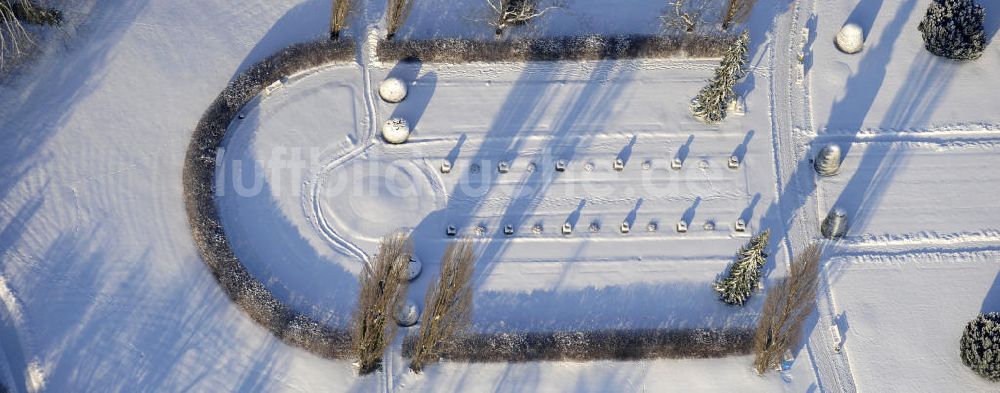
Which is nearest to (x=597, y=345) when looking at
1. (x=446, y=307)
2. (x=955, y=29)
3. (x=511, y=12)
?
(x=446, y=307)

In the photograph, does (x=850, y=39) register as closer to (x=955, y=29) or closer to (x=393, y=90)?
(x=955, y=29)

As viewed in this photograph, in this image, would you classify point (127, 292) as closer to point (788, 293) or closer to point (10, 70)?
point (10, 70)

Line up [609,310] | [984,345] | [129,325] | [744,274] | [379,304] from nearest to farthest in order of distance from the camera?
[379,304] → [984,345] → [744,274] → [129,325] → [609,310]

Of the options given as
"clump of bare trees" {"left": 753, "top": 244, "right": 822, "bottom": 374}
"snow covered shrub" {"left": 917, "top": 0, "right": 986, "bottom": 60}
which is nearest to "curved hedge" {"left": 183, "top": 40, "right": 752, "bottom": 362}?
"clump of bare trees" {"left": 753, "top": 244, "right": 822, "bottom": 374}

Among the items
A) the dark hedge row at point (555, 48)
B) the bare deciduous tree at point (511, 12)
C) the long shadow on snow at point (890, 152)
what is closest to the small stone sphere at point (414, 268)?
the dark hedge row at point (555, 48)

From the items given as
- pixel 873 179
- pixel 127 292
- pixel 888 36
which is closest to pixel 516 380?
pixel 127 292

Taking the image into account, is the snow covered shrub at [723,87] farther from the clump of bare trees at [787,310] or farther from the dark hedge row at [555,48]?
the clump of bare trees at [787,310]
